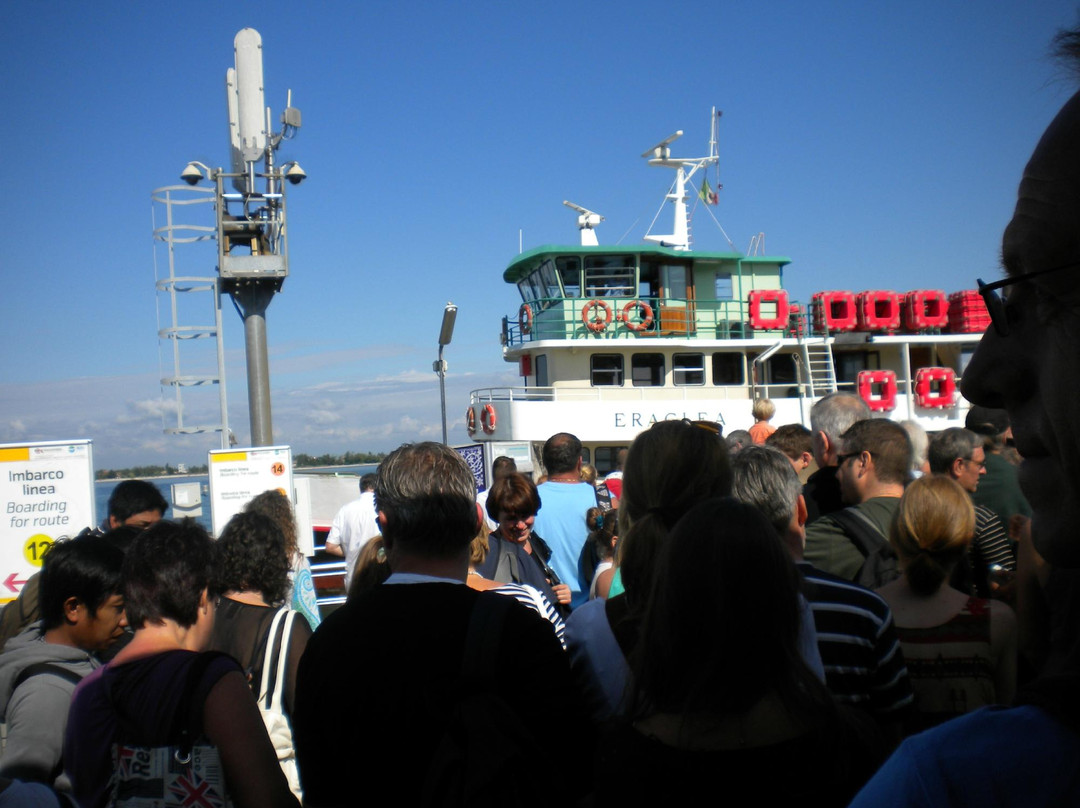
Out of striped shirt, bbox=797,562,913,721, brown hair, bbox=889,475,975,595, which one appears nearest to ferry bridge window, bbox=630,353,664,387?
brown hair, bbox=889,475,975,595

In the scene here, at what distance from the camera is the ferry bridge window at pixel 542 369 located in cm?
2177

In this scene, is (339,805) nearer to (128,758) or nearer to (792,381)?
(128,758)

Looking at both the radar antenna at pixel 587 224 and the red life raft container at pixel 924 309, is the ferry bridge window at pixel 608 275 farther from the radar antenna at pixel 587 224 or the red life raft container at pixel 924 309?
the red life raft container at pixel 924 309

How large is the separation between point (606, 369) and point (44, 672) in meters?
18.8

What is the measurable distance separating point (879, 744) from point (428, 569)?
4.20ft

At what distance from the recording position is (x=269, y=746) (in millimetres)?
2500

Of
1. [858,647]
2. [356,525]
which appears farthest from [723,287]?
[858,647]

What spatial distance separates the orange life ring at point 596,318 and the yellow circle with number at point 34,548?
14.7 meters

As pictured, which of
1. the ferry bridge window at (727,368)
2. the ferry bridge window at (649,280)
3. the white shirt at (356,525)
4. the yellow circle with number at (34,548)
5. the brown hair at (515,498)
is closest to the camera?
the brown hair at (515,498)

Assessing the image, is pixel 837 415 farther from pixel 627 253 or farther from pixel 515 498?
pixel 627 253

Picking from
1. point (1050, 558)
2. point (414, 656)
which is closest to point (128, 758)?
point (414, 656)

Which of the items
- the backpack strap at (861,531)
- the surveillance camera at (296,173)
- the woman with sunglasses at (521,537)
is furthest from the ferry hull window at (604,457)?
the backpack strap at (861,531)

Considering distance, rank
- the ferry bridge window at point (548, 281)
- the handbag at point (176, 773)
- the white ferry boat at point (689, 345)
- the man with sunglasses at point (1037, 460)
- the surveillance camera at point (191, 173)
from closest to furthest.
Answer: the man with sunglasses at point (1037, 460) → the handbag at point (176, 773) → the surveillance camera at point (191, 173) → the white ferry boat at point (689, 345) → the ferry bridge window at point (548, 281)

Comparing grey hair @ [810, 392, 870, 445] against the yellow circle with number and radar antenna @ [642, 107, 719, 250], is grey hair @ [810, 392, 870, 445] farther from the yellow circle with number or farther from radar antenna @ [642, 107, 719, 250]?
radar antenna @ [642, 107, 719, 250]
